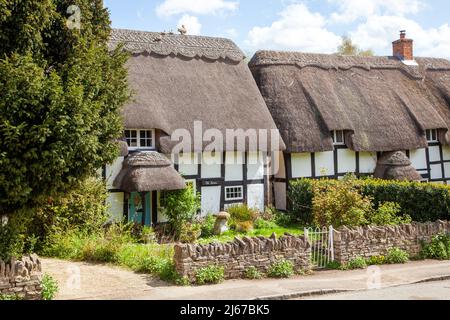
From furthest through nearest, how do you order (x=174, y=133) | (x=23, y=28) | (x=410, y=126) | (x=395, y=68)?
(x=395, y=68) → (x=410, y=126) → (x=174, y=133) → (x=23, y=28)

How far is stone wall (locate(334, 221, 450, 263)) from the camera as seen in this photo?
1255 centimetres

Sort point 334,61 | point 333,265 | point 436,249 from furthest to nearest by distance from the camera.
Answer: point 334,61
point 436,249
point 333,265

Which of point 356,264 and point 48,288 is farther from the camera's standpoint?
point 356,264

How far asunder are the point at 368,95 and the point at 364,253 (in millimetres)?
12588

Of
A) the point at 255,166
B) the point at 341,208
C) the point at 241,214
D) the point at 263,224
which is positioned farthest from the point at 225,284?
the point at 255,166

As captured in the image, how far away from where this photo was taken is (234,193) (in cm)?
1948

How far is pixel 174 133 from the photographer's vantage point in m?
17.8

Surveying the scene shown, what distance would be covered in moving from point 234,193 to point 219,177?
1.01 metres

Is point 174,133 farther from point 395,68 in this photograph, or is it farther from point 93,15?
point 395,68

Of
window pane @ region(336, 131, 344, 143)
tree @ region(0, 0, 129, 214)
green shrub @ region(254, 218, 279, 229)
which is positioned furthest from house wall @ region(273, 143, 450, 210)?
tree @ region(0, 0, 129, 214)

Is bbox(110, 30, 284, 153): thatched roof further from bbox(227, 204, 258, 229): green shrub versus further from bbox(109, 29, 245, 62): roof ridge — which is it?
bbox(227, 204, 258, 229): green shrub

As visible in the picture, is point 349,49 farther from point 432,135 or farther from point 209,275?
point 209,275
